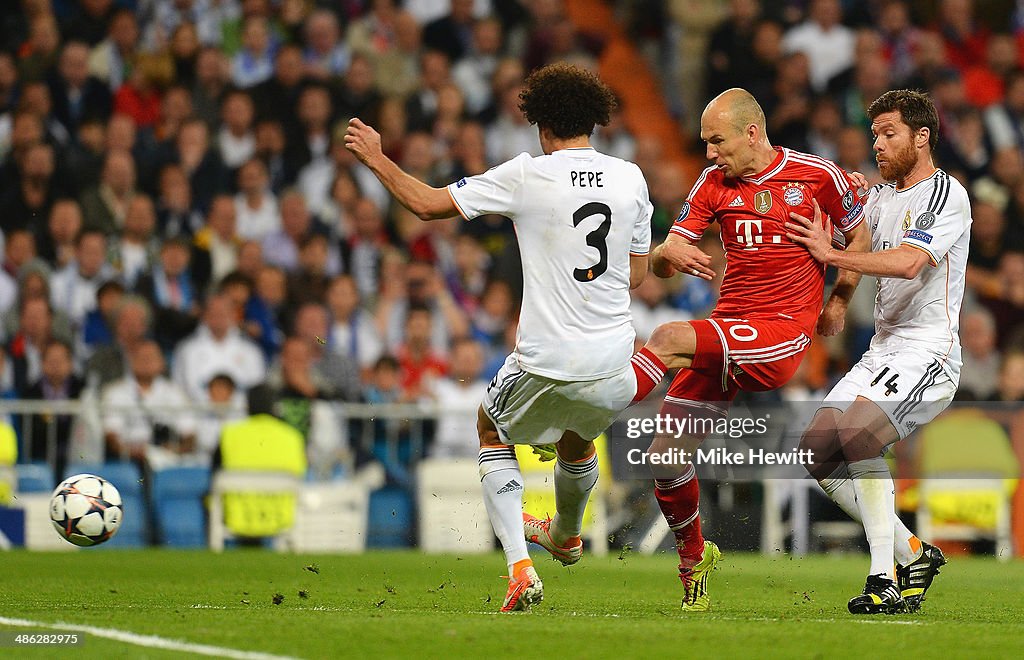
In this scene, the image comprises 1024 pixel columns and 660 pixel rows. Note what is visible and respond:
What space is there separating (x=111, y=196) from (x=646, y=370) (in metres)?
8.64

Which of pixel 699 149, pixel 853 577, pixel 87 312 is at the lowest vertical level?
pixel 853 577

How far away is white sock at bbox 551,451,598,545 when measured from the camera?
815cm

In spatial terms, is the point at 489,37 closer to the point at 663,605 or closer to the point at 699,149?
the point at 699,149

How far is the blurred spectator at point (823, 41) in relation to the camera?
18.6 m

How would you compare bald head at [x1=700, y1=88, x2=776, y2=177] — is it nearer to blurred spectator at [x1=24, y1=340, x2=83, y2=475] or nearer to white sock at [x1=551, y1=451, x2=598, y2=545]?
white sock at [x1=551, y1=451, x2=598, y2=545]

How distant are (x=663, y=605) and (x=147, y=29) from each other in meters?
10.6

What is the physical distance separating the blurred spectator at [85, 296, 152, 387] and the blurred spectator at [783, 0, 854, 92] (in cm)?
845

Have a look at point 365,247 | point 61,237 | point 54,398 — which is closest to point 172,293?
point 61,237

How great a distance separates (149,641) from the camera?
6.44m

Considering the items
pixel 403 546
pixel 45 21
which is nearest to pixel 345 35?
pixel 45 21

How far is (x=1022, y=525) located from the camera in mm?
14117

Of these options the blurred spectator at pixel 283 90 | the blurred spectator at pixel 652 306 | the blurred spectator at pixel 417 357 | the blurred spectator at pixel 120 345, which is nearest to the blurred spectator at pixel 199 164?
the blurred spectator at pixel 283 90

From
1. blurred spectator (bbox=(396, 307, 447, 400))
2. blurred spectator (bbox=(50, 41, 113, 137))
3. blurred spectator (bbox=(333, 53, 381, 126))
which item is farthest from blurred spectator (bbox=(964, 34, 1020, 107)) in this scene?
blurred spectator (bbox=(50, 41, 113, 137))

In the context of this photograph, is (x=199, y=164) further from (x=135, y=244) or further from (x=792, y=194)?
(x=792, y=194)
